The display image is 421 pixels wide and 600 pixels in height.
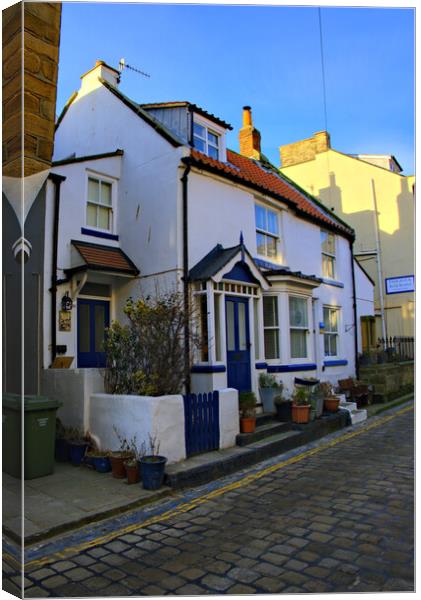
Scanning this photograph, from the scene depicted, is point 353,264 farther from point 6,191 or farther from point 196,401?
point 6,191

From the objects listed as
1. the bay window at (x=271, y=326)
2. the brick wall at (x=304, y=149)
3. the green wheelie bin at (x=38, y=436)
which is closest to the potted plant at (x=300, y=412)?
the bay window at (x=271, y=326)

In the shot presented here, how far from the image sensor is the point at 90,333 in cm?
968

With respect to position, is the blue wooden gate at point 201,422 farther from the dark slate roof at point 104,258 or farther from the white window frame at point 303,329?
the white window frame at point 303,329

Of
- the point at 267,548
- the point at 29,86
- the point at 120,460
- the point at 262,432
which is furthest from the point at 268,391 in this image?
the point at 29,86

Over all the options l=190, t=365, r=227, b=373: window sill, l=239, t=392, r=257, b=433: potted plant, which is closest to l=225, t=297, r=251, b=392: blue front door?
l=190, t=365, r=227, b=373: window sill

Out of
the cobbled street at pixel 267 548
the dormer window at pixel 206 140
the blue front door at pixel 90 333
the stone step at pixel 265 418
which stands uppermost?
the dormer window at pixel 206 140

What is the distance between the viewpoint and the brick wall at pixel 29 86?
153 inches

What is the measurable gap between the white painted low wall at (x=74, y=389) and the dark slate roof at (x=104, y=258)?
7.24 ft

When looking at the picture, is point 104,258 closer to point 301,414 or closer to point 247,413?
point 247,413

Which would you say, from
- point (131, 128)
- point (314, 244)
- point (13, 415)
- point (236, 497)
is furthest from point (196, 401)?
point (314, 244)

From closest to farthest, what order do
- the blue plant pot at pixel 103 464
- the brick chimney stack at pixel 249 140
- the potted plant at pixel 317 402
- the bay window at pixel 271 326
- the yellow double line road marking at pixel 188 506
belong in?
the yellow double line road marking at pixel 188 506 < the blue plant pot at pixel 103 464 < the potted plant at pixel 317 402 < the bay window at pixel 271 326 < the brick chimney stack at pixel 249 140

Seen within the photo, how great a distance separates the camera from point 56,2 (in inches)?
165

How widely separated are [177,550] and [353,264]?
1389 centimetres

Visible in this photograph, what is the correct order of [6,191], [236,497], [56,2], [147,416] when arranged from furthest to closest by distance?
[147,416]
[236,497]
[56,2]
[6,191]
